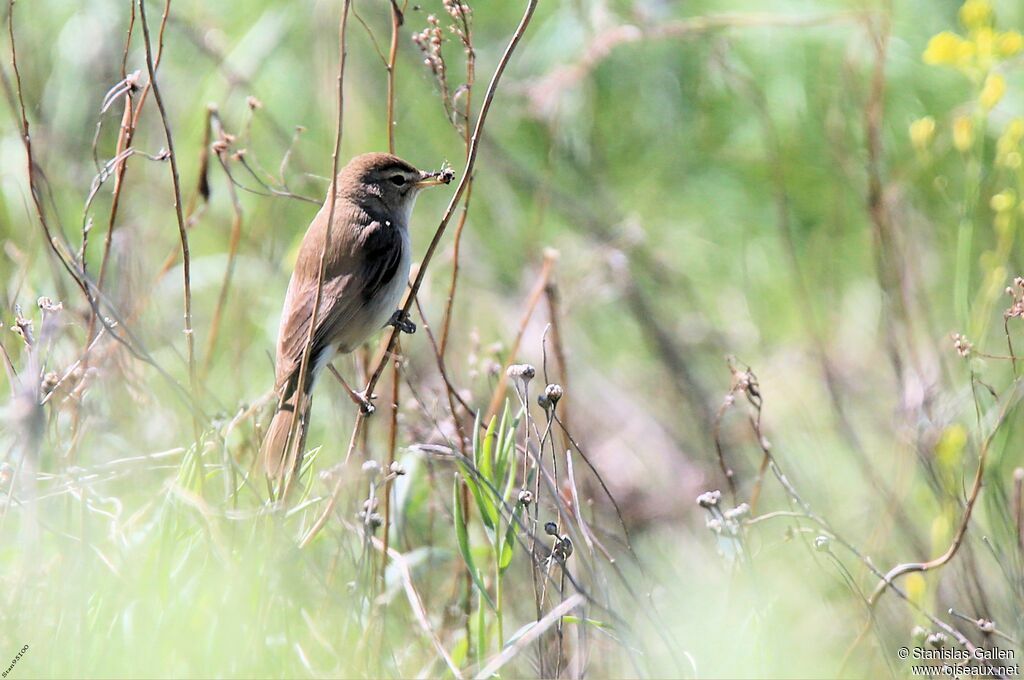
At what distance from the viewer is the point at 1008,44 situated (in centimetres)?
301

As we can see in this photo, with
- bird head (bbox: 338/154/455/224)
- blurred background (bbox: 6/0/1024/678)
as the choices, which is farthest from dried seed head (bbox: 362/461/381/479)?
bird head (bbox: 338/154/455/224)

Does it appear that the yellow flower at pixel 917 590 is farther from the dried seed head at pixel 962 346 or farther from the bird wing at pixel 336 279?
the bird wing at pixel 336 279

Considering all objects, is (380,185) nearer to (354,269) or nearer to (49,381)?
(354,269)

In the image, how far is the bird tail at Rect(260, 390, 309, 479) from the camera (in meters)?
2.29

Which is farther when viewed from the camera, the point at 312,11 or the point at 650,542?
the point at 312,11

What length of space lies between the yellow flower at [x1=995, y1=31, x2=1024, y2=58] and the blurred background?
0.01 m

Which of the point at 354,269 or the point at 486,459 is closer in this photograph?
the point at 486,459

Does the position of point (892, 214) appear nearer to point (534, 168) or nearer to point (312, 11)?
point (534, 168)

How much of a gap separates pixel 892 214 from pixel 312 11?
2578mm

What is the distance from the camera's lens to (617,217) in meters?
4.88

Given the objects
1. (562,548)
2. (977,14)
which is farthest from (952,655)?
(977,14)

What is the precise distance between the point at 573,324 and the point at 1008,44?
2.21 metres

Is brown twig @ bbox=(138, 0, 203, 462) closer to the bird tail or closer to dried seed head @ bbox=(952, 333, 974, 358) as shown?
the bird tail

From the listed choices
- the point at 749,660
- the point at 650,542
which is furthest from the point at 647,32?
the point at 749,660
